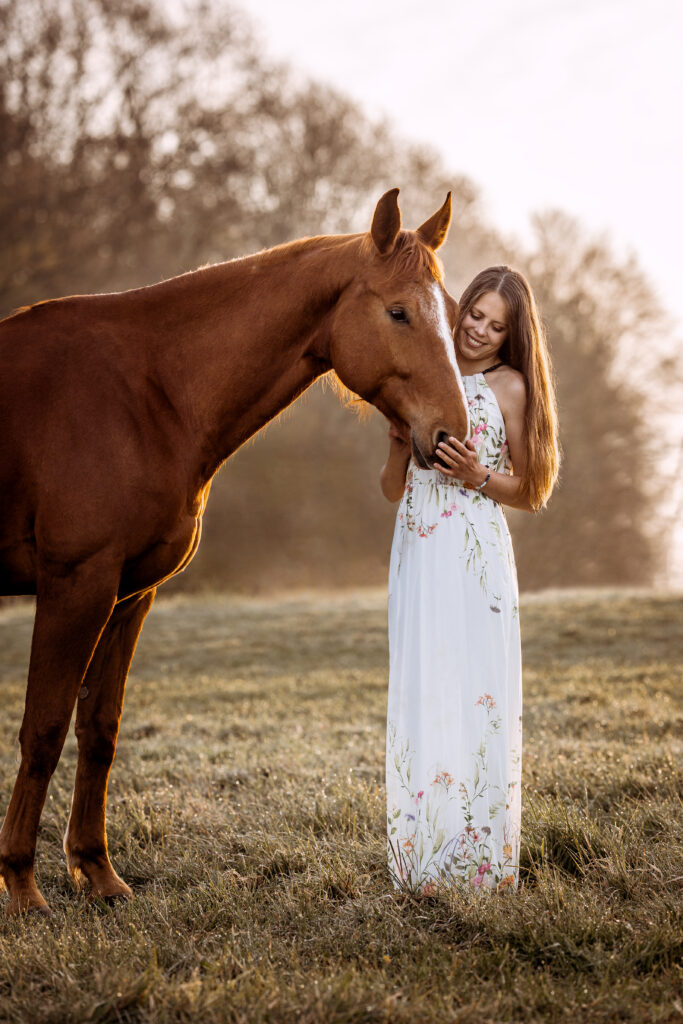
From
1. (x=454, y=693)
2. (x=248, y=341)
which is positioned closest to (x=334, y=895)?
(x=454, y=693)

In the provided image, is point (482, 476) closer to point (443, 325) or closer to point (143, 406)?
point (443, 325)

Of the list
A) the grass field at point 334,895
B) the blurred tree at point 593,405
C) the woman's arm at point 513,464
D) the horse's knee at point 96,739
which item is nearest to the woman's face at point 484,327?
the woman's arm at point 513,464

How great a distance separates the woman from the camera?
2.97 meters

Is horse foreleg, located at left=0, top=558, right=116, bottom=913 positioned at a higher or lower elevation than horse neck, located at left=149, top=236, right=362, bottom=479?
lower

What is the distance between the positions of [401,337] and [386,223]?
1.26 ft

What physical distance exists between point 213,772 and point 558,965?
8.75 ft

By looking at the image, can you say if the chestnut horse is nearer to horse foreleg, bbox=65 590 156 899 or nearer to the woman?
horse foreleg, bbox=65 590 156 899

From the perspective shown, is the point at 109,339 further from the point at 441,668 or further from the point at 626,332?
the point at 626,332

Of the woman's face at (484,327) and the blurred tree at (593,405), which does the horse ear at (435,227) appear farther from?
the blurred tree at (593,405)

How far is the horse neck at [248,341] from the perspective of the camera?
3061 mm

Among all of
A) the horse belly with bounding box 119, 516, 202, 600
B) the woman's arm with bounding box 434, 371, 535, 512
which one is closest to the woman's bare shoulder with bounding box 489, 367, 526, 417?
the woman's arm with bounding box 434, 371, 535, 512

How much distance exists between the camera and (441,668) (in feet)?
9.94

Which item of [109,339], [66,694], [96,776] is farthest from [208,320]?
[96,776]

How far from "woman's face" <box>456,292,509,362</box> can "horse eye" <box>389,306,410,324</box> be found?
570 mm
